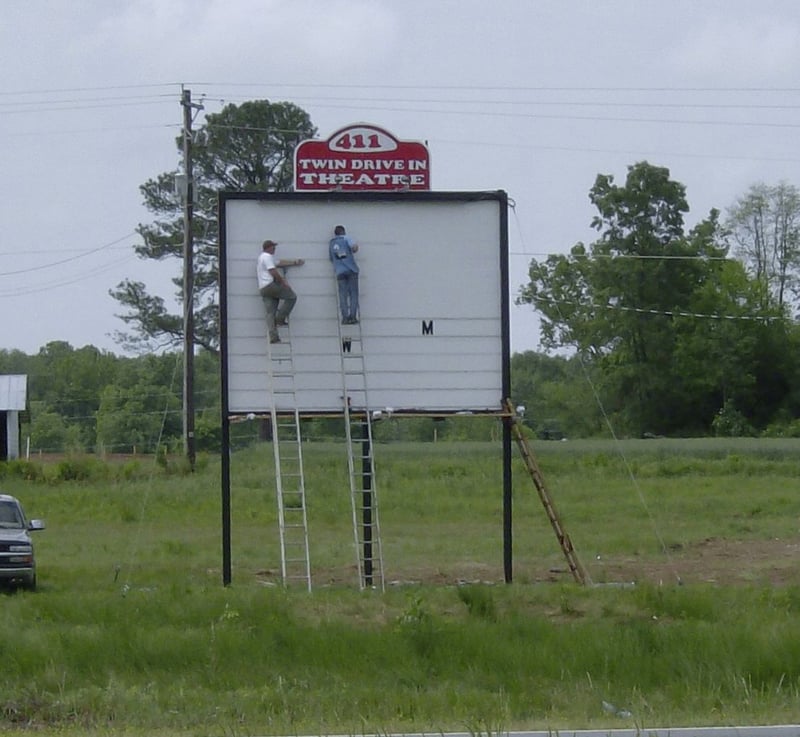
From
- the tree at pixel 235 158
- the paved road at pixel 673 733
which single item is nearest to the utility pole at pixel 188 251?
the tree at pixel 235 158

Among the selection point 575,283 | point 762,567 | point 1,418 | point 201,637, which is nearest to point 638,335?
point 575,283

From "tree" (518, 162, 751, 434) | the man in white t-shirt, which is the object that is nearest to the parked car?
the man in white t-shirt

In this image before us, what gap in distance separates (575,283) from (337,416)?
2263 inches

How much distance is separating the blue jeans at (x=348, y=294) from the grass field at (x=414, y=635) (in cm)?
375

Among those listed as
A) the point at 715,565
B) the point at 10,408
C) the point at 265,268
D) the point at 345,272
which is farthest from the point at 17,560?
the point at 10,408

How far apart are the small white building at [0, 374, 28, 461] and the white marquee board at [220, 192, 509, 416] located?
42608 millimetres

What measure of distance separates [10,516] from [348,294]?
7.43 metres

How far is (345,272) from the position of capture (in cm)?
1925

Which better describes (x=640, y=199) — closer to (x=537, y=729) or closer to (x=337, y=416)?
(x=337, y=416)

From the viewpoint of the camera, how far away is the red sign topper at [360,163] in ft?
66.1

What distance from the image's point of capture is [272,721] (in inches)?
477

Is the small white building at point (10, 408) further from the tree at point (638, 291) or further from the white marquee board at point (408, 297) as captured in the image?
the white marquee board at point (408, 297)

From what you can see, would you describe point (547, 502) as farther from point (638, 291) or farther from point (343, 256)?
point (638, 291)

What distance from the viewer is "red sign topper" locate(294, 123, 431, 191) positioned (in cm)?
2014
